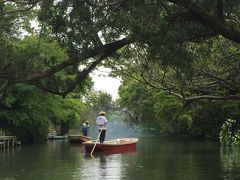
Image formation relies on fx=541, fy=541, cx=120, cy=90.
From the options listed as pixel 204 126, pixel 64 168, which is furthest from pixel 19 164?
pixel 204 126

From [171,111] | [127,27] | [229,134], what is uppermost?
[171,111]

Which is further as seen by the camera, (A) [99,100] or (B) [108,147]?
(A) [99,100]

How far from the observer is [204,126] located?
5203 cm

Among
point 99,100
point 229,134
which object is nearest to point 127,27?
point 229,134

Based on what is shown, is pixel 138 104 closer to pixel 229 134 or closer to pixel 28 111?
pixel 28 111

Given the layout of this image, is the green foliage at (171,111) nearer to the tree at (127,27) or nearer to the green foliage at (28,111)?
the green foliage at (28,111)

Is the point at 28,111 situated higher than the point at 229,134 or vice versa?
the point at 28,111

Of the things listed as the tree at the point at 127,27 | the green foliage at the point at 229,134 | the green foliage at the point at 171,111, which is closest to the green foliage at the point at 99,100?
the green foliage at the point at 171,111

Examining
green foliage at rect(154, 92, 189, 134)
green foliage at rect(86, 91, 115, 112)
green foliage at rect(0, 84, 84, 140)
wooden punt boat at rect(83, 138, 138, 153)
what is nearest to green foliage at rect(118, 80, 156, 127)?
green foliage at rect(86, 91, 115, 112)

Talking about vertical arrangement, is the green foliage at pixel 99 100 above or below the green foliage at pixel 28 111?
above

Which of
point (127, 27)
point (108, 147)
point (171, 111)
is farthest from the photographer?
point (171, 111)

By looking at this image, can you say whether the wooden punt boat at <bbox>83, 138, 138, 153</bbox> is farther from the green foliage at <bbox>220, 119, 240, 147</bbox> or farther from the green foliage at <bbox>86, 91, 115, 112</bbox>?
the green foliage at <bbox>86, 91, 115, 112</bbox>

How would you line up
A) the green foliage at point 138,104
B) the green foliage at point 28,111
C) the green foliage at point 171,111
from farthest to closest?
the green foliage at point 138,104 < the green foliage at point 171,111 < the green foliage at point 28,111

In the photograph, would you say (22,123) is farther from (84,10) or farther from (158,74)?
(84,10)
